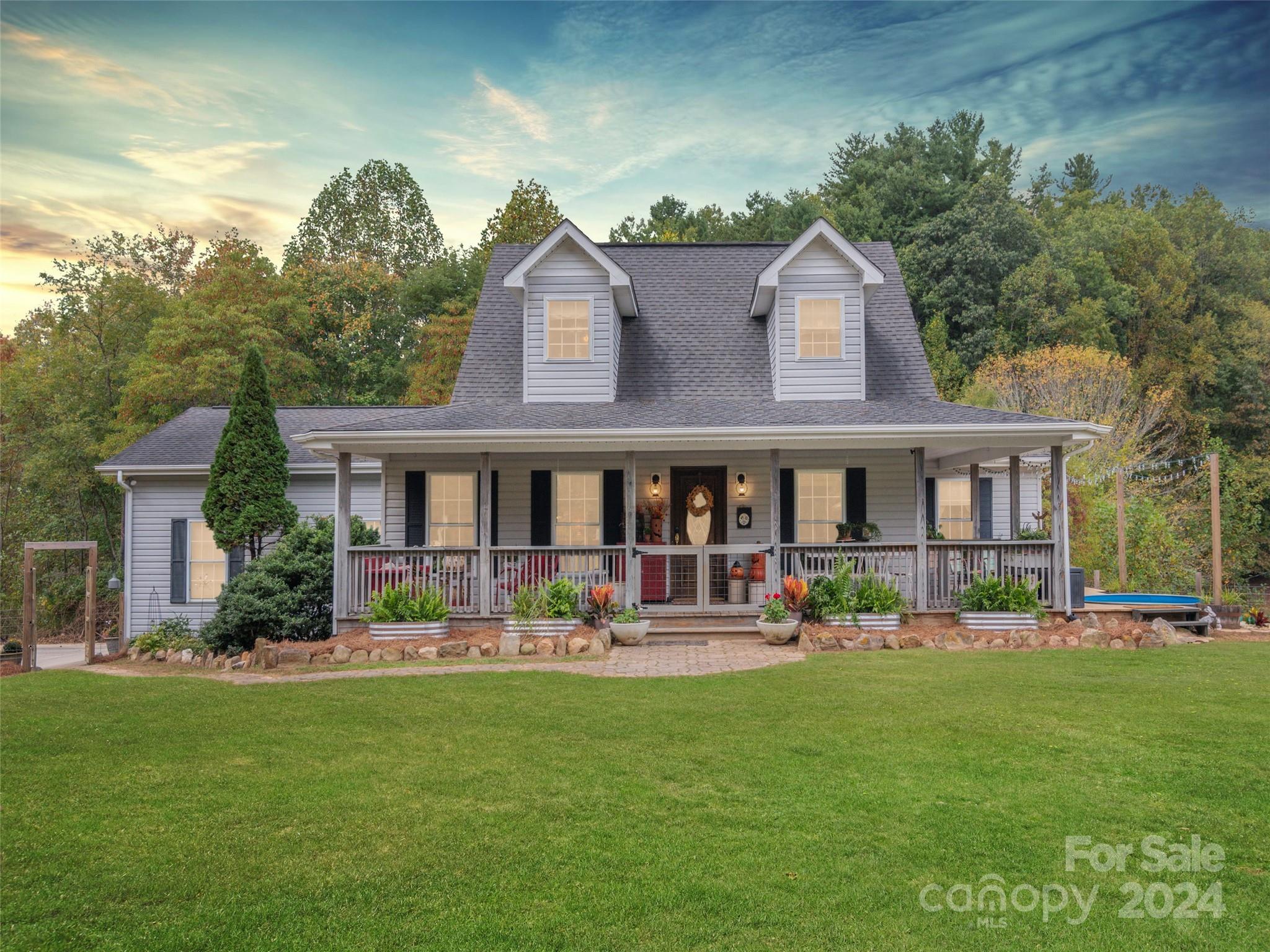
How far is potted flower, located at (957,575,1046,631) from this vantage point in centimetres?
1287

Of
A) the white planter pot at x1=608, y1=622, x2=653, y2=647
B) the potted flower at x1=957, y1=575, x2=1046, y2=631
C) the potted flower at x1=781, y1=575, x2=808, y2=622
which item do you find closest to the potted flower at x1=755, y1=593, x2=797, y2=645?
the potted flower at x1=781, y1=575, x2=808, y2=622

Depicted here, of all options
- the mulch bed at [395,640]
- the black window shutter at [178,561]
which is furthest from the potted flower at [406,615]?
the black window shutter at [178,561]

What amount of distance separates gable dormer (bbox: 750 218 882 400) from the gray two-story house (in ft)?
0.14

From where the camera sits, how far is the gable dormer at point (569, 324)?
51.8ft

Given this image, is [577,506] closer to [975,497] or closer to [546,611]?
[546,611]

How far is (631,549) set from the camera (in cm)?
1347

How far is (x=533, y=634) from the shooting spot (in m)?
12.8

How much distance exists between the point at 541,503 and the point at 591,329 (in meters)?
3.32

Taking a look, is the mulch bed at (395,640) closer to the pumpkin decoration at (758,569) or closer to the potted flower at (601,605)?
the potted flower at (601,605)

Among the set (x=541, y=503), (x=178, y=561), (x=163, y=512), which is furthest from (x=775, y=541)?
(x=163, y=512)

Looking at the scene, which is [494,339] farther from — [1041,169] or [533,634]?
[1041,169]

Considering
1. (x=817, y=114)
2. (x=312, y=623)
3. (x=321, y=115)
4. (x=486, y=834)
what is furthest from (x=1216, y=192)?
(x=486, y=834)

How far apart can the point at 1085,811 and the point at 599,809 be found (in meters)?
3.11

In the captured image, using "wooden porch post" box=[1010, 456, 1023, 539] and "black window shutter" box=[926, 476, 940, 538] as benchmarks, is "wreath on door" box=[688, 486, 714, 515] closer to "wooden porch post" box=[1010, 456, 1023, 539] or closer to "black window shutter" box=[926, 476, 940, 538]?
"black window shutter" box=[926, 476, 940, 538]
